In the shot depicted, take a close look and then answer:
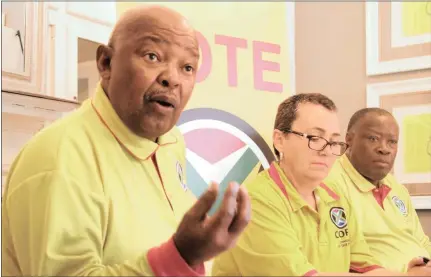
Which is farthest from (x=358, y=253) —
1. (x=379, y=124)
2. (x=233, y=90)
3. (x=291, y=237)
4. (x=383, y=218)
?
(x=233, y=90)

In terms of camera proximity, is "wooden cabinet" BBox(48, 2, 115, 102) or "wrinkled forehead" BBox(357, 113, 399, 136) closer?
"wrinkled forehead" BBox(357, 113, 399, 136)

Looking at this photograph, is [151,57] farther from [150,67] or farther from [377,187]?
[377,187]

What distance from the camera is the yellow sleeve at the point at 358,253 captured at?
3.85 feet

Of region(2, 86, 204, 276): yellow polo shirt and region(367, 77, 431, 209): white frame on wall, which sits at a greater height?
region(367, 77, 431, 209): white frame on wall

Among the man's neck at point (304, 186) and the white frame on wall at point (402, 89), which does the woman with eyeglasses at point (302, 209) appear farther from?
the white frame on wall at point (402, 89)

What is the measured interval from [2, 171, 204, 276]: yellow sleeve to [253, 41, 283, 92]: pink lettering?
1.53m

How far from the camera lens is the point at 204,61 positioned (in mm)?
2037

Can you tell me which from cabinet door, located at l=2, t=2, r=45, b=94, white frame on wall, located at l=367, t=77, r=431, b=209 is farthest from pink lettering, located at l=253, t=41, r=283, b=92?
cabinet door, located at l=2, t=2, r=45, b=94

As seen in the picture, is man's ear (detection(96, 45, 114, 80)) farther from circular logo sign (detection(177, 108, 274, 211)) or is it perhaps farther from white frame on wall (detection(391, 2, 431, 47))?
white frame on wall (detection(391, 2, 431, 47))

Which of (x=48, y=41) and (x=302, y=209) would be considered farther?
(x=48, y=41)

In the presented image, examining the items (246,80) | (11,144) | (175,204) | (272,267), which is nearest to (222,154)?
(246,80)

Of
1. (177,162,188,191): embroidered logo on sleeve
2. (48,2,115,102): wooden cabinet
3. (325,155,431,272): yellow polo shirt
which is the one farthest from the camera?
(48,2,115,102): wooden cabinet

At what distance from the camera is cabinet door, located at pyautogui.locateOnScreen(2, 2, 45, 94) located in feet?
5.22

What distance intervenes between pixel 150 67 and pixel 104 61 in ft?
0.28
